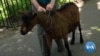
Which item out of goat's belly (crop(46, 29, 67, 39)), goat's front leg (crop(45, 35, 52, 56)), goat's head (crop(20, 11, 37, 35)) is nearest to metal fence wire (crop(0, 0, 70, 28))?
goat's front leg (crop(45, 35, 52, 56))

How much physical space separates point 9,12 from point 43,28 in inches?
152

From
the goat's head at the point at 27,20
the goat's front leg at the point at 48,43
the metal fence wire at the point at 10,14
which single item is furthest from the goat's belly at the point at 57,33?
the metal fence wire at the point at 10,14

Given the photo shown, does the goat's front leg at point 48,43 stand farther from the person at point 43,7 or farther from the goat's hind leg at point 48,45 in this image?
the person at point 43,7

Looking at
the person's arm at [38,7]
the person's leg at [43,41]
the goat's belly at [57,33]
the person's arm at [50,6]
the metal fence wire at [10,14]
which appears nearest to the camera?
the person's arm at [38,7]

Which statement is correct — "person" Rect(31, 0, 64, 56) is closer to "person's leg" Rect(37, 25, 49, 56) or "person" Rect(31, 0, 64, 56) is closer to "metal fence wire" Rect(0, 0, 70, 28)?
"person's leg" Rect(37, 25, 49, 56)

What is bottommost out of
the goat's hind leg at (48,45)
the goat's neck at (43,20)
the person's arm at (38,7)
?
the goat's hind leg at (48,45)

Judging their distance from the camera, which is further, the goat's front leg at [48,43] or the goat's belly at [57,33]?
the goat's front leg at [48,43]

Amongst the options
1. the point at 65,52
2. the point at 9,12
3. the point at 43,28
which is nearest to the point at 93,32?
the point at 65,52

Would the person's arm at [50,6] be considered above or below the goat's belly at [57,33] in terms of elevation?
above

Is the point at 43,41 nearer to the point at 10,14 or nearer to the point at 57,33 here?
the point at 57,33

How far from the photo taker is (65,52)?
260 inches

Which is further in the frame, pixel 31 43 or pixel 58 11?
pixel 31 43

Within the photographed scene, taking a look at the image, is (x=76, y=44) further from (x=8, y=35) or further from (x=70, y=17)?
(x=8, y=35)

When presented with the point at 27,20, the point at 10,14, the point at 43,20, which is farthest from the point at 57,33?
the point at 10,14
